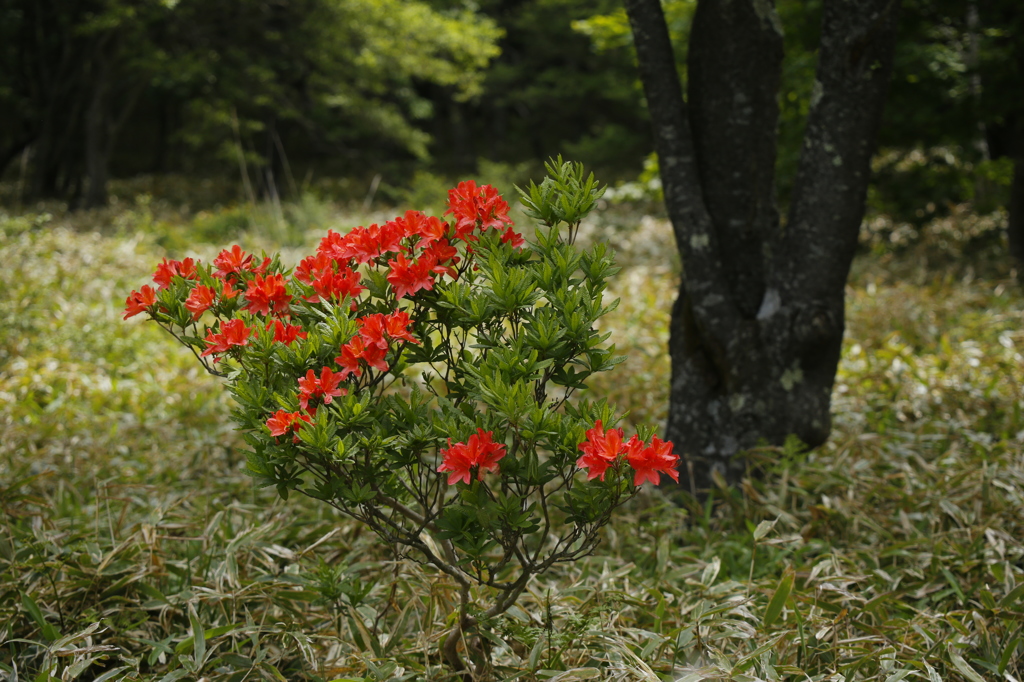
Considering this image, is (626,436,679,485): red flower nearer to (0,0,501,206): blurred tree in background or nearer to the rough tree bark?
the rough tree bark

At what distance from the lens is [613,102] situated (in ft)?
50.7

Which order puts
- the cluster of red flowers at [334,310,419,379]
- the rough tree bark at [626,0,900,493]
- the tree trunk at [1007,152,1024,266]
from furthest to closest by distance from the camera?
the tree trunk at [1007,152,1024,266], the rough tree bark at [626,0,900,493], the cluster of red flowers at [334,310,419,379]

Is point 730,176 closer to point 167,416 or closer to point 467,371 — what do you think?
point 467,371

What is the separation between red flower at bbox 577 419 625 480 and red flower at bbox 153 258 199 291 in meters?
1.09

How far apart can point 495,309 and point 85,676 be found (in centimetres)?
160

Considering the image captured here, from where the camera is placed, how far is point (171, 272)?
1.75 meters

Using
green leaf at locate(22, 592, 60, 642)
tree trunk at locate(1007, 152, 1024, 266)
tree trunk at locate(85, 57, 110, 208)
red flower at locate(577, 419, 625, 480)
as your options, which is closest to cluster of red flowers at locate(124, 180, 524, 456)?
red flower at locate(577, 419, 625, 480)

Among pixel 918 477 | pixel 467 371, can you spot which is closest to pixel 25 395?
pixel 467 371

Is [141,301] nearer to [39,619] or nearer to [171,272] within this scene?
[171,272]

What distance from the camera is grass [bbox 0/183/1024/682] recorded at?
1.91 metres

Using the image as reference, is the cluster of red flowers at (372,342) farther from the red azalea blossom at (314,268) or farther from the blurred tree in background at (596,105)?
the blurred tree in background at (596,105)

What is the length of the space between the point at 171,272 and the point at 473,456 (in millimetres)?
949

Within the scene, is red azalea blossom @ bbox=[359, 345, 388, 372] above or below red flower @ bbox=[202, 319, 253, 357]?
below

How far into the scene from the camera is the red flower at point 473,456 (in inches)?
53.2
